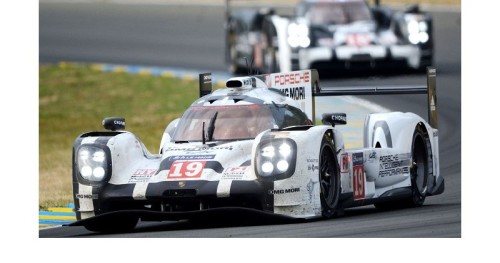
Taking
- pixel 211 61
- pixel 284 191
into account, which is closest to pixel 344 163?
pixel 284 191

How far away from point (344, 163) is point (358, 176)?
1.14 feet

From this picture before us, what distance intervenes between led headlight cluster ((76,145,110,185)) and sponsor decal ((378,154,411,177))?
258cm

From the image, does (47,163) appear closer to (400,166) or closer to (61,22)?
(400,166)

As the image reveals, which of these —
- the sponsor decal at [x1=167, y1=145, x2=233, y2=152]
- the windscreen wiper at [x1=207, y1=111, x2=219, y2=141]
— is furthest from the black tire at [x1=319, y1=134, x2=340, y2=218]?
the windscreen wiper at [x1=207, y1=111, x2=219, y2=141]

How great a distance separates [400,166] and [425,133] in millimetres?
697

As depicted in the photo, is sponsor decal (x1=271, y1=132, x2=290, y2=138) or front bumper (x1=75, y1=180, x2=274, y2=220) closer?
front bumper (x1=75, y1=180, x2=274, y2=220)

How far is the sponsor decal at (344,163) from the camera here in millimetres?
11590

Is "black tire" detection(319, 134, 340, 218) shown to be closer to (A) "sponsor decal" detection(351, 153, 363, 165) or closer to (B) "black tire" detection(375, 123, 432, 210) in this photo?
(A) "sponsor decal" detection(351, 153, 363, 165)

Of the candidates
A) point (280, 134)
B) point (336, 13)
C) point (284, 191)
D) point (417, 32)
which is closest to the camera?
point (284, 191)

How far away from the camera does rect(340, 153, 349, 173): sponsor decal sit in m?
11.6

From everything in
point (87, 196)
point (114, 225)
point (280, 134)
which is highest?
point (280, 134)

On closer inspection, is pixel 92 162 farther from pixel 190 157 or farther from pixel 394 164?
pixel 394 164

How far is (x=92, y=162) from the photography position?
1135cm
